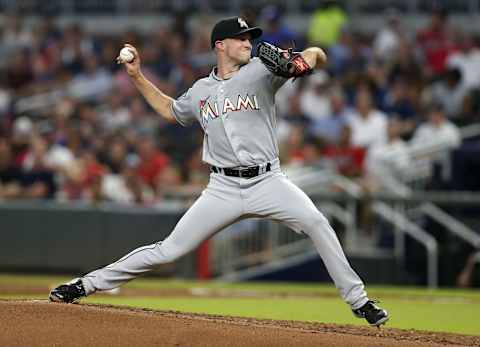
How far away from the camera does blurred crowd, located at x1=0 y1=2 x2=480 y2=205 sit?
51.9 feet

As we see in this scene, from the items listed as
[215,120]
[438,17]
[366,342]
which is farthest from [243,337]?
[438,17]

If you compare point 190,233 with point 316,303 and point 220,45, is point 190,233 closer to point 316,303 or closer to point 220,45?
point 220,45

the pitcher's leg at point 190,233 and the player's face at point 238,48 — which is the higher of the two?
the player's face at point 238,48

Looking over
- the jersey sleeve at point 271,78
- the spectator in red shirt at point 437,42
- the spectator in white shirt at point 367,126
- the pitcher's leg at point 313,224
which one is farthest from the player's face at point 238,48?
the spectator in red shirt at point 437,42

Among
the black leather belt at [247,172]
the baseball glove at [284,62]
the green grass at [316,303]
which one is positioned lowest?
the green grass at [316,303]

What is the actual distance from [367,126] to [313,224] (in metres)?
8.50

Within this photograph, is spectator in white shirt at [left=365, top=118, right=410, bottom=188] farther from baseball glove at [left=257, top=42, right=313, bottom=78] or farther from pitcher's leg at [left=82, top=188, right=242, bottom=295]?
baseball glove at [left=257, top=42, right=313, bottom=78]

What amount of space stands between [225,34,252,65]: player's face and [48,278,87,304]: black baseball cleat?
1903 mm

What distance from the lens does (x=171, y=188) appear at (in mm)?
15805

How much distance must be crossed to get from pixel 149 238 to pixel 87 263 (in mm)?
1011

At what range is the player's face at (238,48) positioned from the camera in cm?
780

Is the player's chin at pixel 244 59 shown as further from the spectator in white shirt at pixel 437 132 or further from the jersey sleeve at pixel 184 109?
the spectator in white shirt at pixel 437 132

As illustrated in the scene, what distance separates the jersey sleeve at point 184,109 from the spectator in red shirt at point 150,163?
26.9ft

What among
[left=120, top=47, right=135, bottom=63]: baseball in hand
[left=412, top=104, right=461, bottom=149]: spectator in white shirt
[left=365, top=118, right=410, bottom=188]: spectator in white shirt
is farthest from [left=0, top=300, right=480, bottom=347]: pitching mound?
[left=412, top=104, right=461, bottom=149]: spectator in white shirt
